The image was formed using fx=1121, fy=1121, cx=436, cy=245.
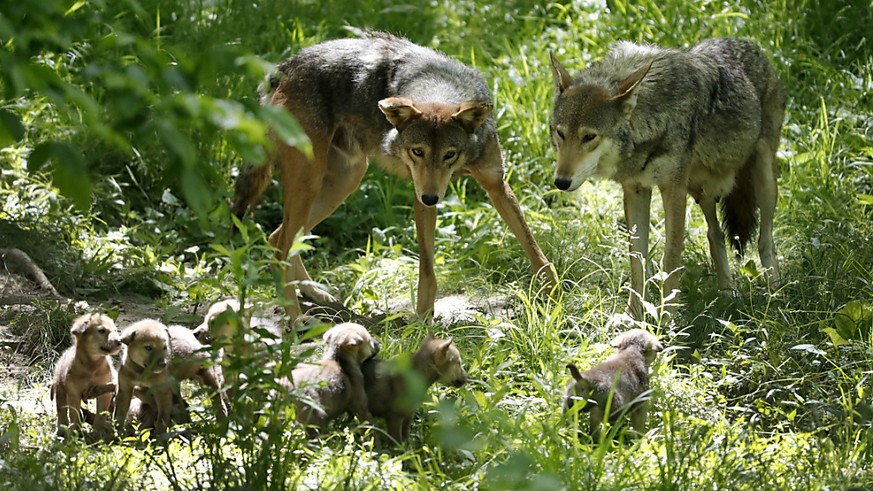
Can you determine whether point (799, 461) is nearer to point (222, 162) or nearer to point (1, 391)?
point (1, 391)

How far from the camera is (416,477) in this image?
4.59 meters

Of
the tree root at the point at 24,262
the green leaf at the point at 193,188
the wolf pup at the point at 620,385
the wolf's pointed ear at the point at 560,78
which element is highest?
the green leaf at the point at 193,188

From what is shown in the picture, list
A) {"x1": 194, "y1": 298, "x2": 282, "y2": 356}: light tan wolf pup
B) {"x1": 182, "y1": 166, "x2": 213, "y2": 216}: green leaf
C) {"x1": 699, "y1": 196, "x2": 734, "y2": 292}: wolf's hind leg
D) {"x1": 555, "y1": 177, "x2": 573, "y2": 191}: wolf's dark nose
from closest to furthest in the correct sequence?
1. {"x1": 182, "y1": 166, "x2": 213, "y2": 216}: green leaf
2. {"x1": 194, "y1": 298, "x2": 282, "y2": 356}: light tan wolf pup
3. {"x1": 555, "y1": 177, "x2": 573, "y2": 191}: wolf's dark nose
4. {"x1": 699, "y1": 196, "x2": 734, "y2": 292}: wolf's hind leg

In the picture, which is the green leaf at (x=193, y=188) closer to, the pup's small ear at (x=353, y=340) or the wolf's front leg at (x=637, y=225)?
the pup's small ear at (x=353, y=340)

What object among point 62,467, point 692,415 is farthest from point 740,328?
point 62,467

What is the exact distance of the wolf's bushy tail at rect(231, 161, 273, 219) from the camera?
24.4 ft

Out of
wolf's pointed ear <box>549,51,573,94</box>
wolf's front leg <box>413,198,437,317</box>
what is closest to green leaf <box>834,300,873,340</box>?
wolf's pointed ear <box>549,51,573,94</box>

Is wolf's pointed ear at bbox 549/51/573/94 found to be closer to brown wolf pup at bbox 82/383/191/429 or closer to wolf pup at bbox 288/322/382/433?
wolf pup at bbox 288/322/382/433

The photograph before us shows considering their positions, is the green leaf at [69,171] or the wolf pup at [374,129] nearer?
the green leaf at [69,171]

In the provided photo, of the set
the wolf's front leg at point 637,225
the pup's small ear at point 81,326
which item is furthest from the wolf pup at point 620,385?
the pup's small ear at point 81,326

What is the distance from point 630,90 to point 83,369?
3.34 metres

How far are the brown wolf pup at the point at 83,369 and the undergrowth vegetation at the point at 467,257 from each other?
194 millimetres

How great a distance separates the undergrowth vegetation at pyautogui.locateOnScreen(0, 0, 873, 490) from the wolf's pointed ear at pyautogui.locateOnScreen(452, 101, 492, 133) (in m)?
1.04

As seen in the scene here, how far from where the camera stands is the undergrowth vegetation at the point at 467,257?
3.48 metres
